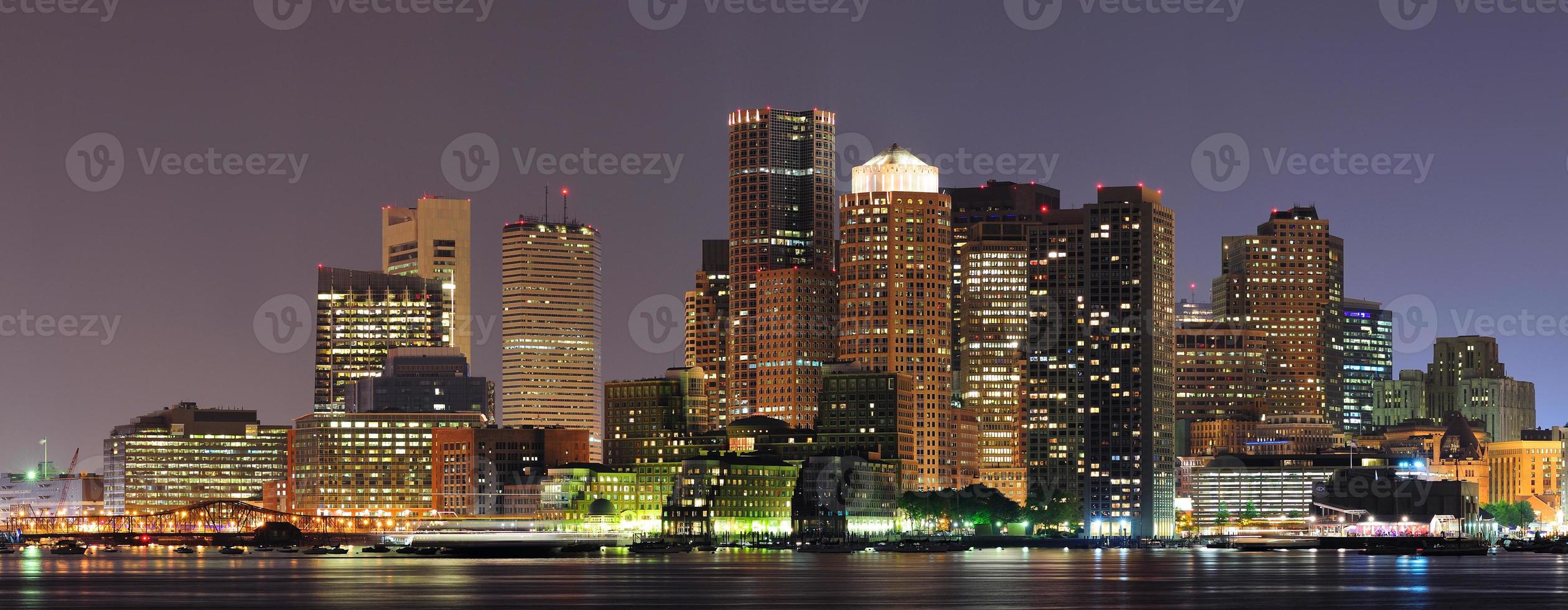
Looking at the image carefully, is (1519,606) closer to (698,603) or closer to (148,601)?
(698,603)

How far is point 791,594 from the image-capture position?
187 m

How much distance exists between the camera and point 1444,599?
608 ft

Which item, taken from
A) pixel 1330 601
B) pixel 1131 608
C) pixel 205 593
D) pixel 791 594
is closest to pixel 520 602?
pixel 791 594

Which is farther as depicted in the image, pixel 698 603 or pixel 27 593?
pixel 27 593

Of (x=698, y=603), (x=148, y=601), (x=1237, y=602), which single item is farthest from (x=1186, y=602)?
(x=148, y=601)

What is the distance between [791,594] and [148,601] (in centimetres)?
5277

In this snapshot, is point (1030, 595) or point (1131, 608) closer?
point (1131, 608)

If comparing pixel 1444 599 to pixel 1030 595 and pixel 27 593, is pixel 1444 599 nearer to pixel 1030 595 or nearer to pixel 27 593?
pixel 1030 595

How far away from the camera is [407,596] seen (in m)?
186

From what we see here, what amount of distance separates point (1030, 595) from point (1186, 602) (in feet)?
44.8

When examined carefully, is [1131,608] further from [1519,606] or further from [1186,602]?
[1519,606]

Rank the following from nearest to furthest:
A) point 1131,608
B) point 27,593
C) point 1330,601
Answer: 1. point 1131,608
2. point 1330,601
3. point 27,593

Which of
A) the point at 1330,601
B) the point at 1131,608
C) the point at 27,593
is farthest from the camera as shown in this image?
the point at 27,593

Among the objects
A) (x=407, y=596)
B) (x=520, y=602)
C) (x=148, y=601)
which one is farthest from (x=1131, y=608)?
(x=148, y=601)
